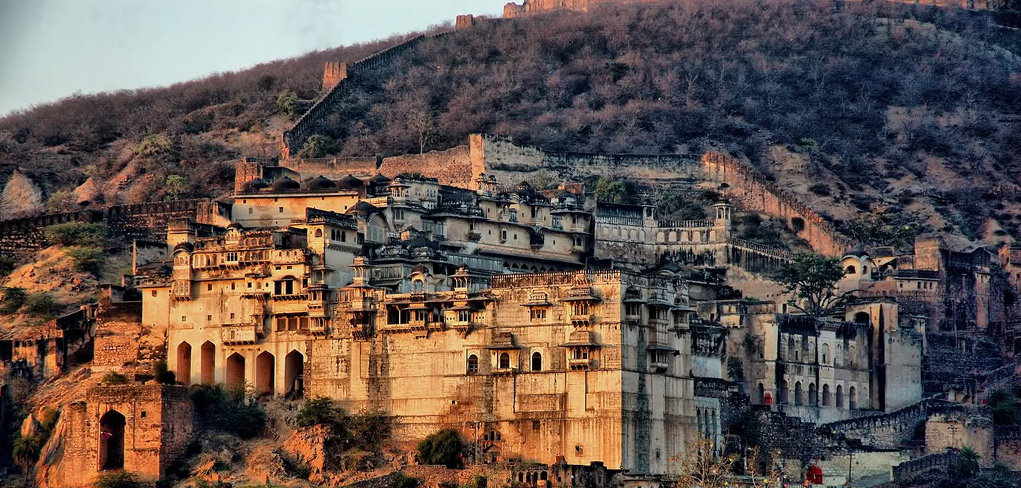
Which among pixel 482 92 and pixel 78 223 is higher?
pixel 482 92

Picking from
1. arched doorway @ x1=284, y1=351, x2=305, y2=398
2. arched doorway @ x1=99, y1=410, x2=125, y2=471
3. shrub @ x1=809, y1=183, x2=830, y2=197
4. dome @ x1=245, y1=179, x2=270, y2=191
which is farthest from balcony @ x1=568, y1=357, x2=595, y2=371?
shrub @ x1=809, y1=183, x2=830, y2=197

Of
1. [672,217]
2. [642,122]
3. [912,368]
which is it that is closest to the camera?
[912,368]

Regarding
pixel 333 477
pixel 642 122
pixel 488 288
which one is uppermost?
pixel 642 122

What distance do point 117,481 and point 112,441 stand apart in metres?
3.15

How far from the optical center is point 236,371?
7019cm

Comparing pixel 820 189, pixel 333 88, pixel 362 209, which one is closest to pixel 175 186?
pixel 333 88

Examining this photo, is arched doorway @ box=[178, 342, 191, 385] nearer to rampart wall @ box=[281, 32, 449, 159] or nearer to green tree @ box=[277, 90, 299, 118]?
rampart wall @ box=[281, 32, 449, 159]

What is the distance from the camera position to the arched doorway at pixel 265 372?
69.6m

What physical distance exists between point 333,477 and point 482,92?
46.2m

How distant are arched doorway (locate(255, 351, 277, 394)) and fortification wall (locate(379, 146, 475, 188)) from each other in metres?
19.5

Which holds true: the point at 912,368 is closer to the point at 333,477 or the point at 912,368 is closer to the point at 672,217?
the point at 672,217

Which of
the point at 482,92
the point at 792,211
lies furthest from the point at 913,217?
the point at 482,92

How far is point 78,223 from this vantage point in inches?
3209

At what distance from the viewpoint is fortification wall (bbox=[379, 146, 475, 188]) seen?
291ft
